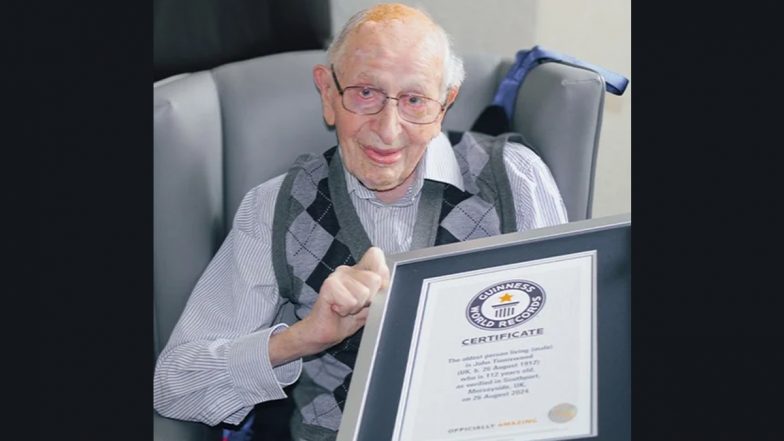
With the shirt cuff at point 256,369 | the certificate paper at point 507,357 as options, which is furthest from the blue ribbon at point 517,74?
the certificate paper at point 507,357

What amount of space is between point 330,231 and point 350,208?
5 centimetres

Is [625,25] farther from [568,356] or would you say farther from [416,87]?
[568,356]

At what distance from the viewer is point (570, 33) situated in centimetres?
226

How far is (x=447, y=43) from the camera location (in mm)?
1619

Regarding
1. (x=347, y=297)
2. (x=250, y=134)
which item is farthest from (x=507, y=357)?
(x=250, y=134)

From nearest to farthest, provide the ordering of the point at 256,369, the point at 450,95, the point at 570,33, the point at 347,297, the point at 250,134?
1. the point at 347,297
2. the point at 256,369
3. the point at 450,95
4. the point at 250,134
5. the point at 570,33

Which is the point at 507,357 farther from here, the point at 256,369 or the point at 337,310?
the point at 256,369

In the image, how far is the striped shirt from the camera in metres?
1.45

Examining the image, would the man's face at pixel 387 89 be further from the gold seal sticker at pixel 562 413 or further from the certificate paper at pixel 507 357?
the gold seal sticker at pixel 562 413

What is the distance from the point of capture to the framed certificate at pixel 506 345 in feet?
2.89

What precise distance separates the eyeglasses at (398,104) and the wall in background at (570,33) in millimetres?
614

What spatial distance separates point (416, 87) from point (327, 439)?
578 millimetres

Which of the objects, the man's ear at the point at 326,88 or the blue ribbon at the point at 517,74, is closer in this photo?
the man's ear at the point at 326,88

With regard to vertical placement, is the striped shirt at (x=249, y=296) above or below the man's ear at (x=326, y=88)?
below
